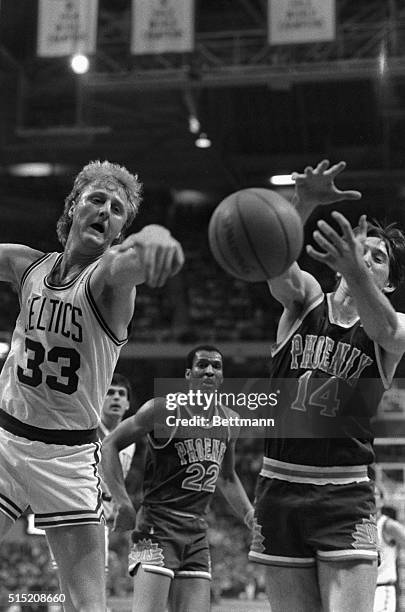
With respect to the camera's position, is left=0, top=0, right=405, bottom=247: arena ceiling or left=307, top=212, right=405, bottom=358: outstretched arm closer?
A: left=307, top=212, right=405, bottom=358: outstretched arm

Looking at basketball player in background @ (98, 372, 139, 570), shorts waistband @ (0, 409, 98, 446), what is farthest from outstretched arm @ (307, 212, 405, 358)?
basketball player in background @ (98, 372, 139, 570)

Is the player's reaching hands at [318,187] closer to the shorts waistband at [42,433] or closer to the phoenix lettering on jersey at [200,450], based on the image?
the shorts waistband at [42,433]

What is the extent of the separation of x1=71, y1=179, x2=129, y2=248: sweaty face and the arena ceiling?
2468mm

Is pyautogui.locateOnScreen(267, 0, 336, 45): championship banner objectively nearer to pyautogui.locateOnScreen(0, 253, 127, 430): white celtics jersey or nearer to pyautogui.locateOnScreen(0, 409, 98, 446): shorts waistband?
pyautogui.locateOnScreen(0, 253, 127, 430): white celtics jersey

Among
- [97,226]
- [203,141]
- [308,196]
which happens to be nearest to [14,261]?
[97,226]

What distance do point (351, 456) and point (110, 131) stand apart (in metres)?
→ 5.87

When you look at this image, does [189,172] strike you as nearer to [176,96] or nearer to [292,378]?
[176,96]

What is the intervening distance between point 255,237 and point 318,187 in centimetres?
32

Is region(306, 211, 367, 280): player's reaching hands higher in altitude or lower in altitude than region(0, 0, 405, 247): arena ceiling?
lower

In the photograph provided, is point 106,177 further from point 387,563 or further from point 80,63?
point 80,63

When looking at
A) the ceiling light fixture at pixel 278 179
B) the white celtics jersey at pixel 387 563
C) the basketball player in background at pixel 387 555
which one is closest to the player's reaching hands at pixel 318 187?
the basketball player in background at pixel 387 555

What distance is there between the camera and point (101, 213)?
2.56 metres

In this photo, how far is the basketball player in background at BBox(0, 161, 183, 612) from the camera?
2285 mm

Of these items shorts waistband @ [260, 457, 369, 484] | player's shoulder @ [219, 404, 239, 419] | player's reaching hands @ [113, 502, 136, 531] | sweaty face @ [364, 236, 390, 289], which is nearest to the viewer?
shorts waistband @ [260, 457, 369, 484]
